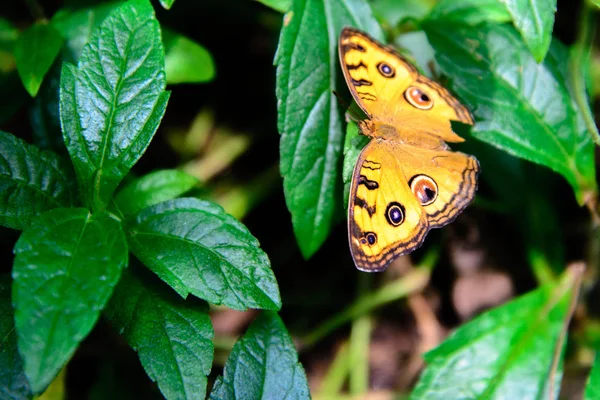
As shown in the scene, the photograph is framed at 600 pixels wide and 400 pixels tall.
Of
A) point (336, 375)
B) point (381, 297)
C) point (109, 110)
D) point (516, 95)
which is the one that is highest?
point (516, 95)

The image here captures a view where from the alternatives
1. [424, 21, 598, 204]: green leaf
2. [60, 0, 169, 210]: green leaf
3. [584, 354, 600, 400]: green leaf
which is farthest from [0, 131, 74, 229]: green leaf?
[584, 354, 600, 400]: green leaf

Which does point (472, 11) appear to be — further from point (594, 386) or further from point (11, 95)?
point (11, 95)

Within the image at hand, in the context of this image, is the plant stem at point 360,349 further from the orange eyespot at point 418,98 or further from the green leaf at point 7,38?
the green leaf at point 7,38

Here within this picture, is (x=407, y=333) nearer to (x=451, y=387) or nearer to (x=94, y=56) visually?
(x=451, y=387)

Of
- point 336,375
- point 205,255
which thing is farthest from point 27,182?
point 336,375

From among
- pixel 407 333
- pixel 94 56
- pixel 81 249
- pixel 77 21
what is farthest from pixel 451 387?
pixel 77 21

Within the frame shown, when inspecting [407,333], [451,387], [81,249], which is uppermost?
[81,249]

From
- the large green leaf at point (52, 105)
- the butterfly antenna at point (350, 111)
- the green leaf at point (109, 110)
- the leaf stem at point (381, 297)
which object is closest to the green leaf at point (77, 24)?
the large green leaf at point (52, 105)
